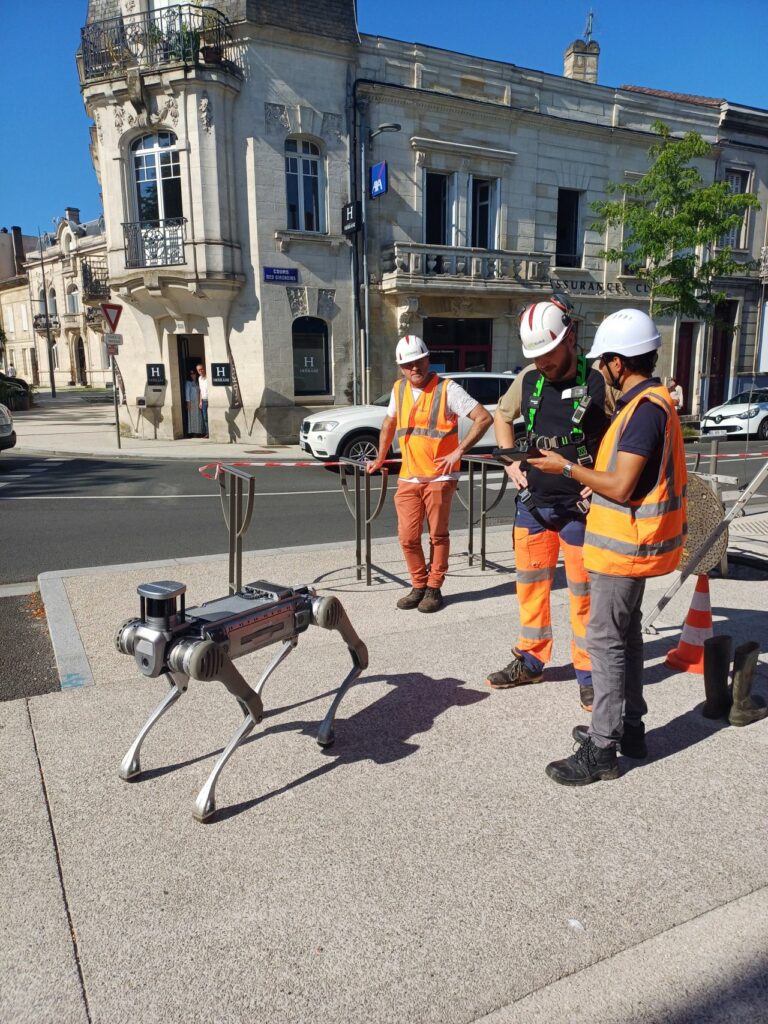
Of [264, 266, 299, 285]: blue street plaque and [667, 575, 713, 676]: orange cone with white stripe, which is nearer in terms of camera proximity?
[667, 575, 713, 676]: orange cone with white stripe

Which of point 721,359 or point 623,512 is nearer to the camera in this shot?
point 623,512

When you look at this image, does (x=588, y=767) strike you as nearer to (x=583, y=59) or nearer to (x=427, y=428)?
(x=427, y=428)

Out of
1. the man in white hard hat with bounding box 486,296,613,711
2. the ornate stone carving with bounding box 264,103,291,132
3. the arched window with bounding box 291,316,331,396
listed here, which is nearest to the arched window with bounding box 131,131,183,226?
the ornate stone carving with bounding box 264,103,291,132

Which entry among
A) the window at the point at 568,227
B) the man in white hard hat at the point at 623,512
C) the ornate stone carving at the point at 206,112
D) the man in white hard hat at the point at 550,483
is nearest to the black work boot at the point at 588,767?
the man in white hard hat at the point at 623,512

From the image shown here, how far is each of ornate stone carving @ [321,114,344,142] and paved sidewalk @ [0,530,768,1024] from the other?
56.3 feet

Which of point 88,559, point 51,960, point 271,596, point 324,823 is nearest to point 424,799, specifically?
point 324,823

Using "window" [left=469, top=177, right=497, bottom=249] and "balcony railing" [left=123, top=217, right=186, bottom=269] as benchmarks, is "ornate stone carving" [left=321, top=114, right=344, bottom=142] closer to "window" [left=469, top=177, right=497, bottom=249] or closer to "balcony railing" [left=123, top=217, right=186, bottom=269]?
"balcony railing" [left=123, top=217, right=186, bottom=269]

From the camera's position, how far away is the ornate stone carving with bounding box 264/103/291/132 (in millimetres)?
17328

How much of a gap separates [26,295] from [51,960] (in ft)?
214

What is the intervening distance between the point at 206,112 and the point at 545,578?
16.8 meters

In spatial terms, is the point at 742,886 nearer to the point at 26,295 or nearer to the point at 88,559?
the point at 88,559

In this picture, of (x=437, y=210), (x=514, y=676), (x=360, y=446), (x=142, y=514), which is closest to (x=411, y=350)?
(x=514, y=676)

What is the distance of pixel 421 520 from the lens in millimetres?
5340

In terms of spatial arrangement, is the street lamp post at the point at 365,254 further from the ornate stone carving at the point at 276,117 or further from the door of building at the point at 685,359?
the door of building at the point at 685,359
